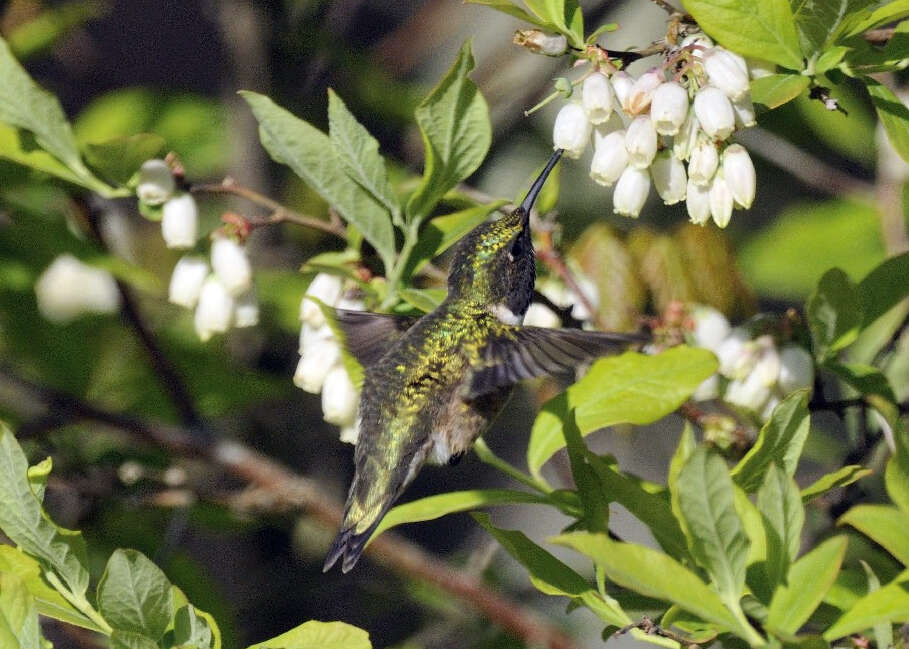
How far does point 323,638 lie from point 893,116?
0.73m

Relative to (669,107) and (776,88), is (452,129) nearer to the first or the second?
(669,107)

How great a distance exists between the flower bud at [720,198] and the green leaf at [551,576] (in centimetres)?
39

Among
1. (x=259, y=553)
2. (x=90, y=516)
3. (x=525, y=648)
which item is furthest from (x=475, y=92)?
(x=259, y=553)

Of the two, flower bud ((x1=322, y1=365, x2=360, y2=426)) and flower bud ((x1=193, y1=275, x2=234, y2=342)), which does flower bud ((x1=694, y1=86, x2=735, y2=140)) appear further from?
flower bud ((x1=193, y1=275, x2=234, y2=342))

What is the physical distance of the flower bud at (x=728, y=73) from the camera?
3.59 ft

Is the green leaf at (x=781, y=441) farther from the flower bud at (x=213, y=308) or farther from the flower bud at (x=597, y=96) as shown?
the flower bud at (x=213, y=308)

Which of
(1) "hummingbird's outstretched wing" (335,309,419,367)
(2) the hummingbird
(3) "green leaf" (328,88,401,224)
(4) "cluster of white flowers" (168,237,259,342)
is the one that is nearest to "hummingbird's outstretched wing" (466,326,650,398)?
(2) the hummingbird

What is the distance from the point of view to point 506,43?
291cm

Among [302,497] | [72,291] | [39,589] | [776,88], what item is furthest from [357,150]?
[72,291]

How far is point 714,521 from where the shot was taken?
0.88 meters

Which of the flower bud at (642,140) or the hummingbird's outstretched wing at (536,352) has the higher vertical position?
the flower bud at (642,140)

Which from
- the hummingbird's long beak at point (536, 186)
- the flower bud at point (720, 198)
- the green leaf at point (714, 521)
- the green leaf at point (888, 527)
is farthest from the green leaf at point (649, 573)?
the hummingbird's long beak at point (536, 186)

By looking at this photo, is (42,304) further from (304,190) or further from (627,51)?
(627,51)

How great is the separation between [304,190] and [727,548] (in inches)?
84.8
